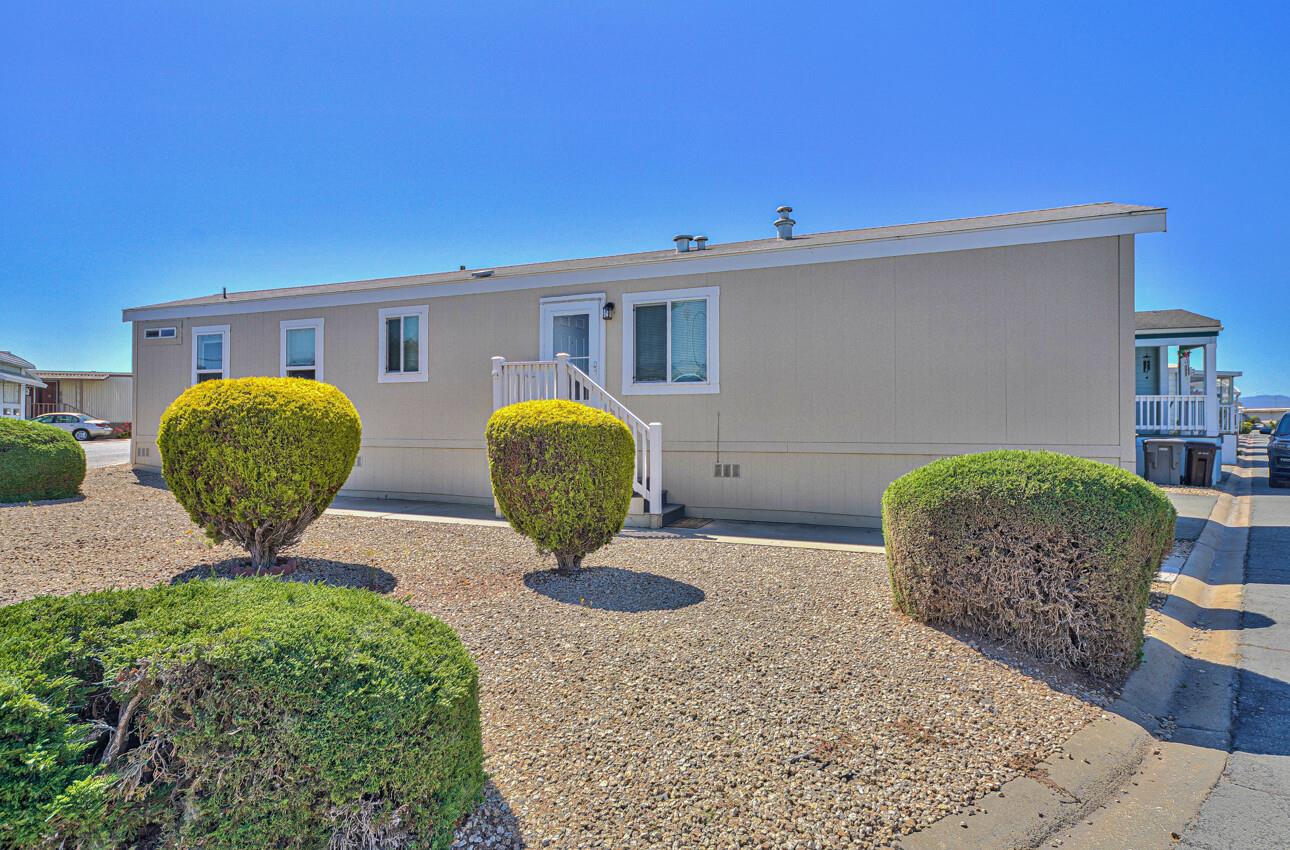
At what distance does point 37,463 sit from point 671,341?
847 centimetres

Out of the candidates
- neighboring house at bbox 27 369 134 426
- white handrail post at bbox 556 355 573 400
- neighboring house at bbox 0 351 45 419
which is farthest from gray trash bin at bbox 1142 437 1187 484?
neighboring house at bbox 27 369 134 426

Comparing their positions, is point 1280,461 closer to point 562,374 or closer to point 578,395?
point 578,395

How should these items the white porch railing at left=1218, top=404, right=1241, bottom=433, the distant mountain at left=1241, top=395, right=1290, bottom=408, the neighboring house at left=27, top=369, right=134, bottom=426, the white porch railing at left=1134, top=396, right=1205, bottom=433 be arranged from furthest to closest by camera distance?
the distant mountain at left=1241, top=395, right=1290, bottom=408
the neighboring house at left=27, top=369, right=134, bottom=426
the white porch railing at left=1218, top=404, right=1241, bottom=433
the white porch railing at left=1134, top=396, right=1205, bottom=433

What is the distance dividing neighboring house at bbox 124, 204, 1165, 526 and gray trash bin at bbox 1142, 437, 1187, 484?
8.96 meters

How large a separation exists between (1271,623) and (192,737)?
6959mm

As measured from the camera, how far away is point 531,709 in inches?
118

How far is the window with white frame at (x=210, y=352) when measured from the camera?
1188cm

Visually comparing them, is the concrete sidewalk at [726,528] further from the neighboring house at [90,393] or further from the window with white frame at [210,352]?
the neighboring house at [90,393]

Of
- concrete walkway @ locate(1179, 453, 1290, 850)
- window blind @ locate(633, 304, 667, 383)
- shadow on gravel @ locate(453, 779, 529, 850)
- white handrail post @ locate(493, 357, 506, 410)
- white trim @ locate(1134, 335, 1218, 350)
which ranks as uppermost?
white trim @ locate(1134, 335, 1218, 350)

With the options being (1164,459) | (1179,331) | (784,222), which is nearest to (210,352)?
(784,222)

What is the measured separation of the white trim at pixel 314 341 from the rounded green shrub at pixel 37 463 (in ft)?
9.98

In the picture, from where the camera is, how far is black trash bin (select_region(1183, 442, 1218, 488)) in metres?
14.2

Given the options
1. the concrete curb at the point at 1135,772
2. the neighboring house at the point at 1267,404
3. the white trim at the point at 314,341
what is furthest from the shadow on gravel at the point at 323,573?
the neighboring house at the point at 1267,404

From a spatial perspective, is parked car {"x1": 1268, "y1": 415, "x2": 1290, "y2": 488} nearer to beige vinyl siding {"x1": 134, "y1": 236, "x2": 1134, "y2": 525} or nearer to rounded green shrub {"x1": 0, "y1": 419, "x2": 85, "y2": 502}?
beige vinyl siding {"x1": 134, "y1": 236, "x2": 1134, "y2": 525}
